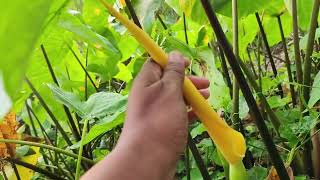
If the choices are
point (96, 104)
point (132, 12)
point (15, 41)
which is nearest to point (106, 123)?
point (96, 104)

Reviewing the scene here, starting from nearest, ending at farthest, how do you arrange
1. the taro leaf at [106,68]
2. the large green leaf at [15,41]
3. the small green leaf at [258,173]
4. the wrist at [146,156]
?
the large green leaf at [15,41] → the wrist at [146,156] → the small green leaf at [258,173] → the taro leaf at [106,68]

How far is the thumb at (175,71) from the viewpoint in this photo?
440 millimetres

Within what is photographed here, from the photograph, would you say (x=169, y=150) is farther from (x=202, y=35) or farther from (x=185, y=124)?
(x=202, y=35)

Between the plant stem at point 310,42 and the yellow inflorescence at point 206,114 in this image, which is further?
the plant stem at point 310,42

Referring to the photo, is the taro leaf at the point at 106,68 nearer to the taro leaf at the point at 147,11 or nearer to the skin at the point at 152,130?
the taro leaf at the point at 147,11

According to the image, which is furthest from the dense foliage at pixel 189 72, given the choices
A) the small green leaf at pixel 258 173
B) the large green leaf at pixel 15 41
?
the large green leaf at pixel 15 41

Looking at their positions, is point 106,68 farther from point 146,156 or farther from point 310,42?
point 146,156

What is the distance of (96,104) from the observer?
2.22 feet

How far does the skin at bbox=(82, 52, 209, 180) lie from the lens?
40 cm

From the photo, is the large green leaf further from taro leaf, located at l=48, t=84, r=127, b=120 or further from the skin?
taro leaf, located at l=48, t=84, r=127, b=120

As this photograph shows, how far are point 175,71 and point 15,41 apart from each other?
1.15 ft

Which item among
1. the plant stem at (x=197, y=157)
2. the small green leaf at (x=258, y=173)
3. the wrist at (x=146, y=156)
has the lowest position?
the small green leaf at (x=258, y=173)

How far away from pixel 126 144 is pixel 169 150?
0.13ft

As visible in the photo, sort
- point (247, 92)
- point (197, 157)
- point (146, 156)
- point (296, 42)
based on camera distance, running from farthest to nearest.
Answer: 1. point (296, 42)
2. point (197, 157)
3. point (247, 92)
4. point (146, 156)
